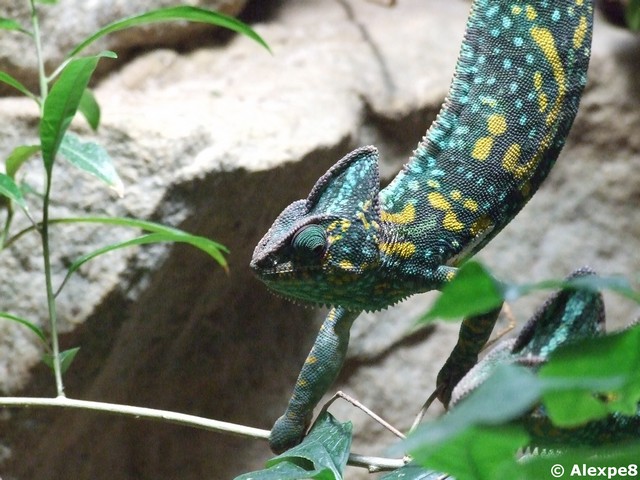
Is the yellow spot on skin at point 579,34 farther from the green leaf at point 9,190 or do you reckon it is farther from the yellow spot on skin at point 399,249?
the green leaf at point 9,190

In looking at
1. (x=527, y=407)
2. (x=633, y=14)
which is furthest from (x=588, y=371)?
(x=633, y=14)

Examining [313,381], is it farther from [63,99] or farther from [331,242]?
[63,99]

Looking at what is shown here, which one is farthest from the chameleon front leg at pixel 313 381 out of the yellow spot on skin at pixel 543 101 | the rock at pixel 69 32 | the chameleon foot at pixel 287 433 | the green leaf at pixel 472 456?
the rock at pixel 69 32

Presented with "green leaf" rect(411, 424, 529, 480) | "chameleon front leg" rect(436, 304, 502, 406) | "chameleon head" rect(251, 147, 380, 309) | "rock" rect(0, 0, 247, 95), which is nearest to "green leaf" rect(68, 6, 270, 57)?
"chameleon head" rect(251, 147, 380, 309)

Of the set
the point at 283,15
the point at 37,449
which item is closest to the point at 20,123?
the point at 37,449

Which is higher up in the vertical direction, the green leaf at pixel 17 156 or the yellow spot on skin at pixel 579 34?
the yellow spot on skin at pixel 579 34

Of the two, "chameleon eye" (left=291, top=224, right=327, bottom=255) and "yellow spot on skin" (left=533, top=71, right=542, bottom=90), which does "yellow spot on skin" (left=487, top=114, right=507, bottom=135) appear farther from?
"chameleon eye" (left=291, top=224, right=327, bottom=255)
